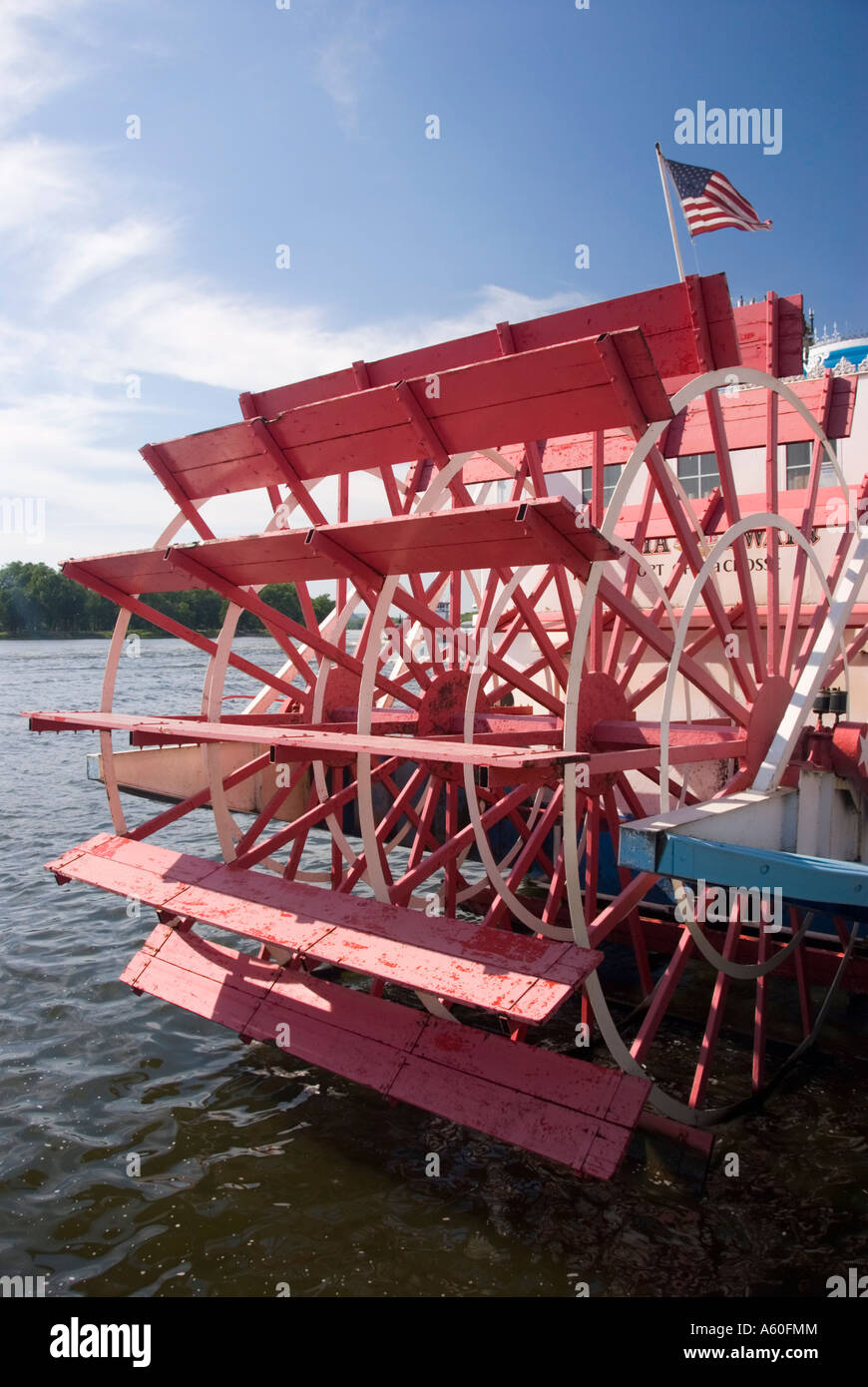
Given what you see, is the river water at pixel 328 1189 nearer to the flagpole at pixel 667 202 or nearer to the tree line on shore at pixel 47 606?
the flagpole at pixel 667 202

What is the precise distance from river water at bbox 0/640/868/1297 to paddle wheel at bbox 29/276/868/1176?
1.17ft

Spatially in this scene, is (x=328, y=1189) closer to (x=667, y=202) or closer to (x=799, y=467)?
(x=667, y=202)

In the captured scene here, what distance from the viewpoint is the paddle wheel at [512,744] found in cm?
340

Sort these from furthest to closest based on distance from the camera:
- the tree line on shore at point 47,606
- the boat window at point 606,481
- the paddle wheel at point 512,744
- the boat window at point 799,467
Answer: the tree line on shore at point 47,606 → the boat window at point 606,481 → the boat window at point 799,467 → the paddle wheel at point 512,744

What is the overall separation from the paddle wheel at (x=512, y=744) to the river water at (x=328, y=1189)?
357mm

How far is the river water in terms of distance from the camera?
3.13 m

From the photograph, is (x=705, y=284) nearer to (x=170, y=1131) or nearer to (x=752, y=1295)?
(x=752, y=1295)

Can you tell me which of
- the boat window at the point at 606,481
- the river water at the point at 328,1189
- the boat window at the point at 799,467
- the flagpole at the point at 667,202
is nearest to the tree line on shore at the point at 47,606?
the boat window at the point at 606,481

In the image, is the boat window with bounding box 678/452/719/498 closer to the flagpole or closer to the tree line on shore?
the flagpole

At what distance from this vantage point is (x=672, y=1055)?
15.5 ft

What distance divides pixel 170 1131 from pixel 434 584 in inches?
136

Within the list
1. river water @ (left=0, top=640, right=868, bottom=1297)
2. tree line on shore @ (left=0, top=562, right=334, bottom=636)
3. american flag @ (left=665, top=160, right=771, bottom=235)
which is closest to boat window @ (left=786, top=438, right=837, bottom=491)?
american flag @ (left=665, top=160, right=771, bottom=235)
